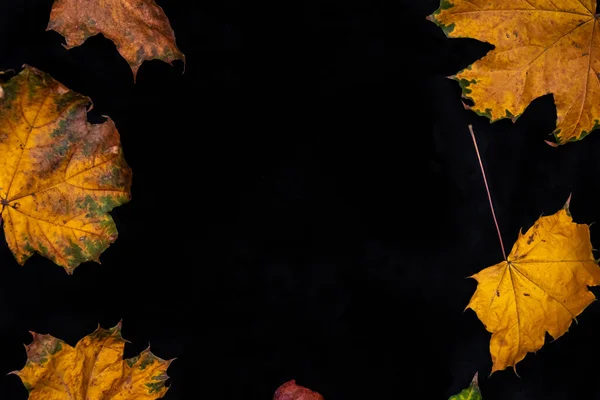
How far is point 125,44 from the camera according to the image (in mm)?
857

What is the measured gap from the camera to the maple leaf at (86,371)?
0.87 meters

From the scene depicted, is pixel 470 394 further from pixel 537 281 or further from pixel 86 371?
pixel 86 371

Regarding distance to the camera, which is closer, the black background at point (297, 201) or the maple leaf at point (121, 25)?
the maple leaf at point (121, 25)

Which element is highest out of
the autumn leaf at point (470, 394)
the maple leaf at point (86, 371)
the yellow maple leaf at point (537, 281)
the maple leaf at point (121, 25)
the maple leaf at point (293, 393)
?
the maple leaf at point (121, 25)

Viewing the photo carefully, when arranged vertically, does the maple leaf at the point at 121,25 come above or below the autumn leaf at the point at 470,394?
above

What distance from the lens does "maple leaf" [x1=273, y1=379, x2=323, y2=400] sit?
0.99 m

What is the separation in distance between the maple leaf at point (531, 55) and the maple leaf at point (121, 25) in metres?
0.44

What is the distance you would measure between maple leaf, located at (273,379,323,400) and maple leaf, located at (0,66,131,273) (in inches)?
15.4

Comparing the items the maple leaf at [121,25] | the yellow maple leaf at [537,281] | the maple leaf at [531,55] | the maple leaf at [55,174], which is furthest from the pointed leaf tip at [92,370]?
the maple leaf at [531,55]

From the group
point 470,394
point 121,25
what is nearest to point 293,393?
point 470,394

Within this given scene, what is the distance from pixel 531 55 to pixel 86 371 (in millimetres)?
837

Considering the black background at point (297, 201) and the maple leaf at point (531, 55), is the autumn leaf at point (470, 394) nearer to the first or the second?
the black background at point (297, 201)

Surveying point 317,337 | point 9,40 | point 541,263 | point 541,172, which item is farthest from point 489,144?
point 9,40

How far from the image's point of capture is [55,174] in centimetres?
85
